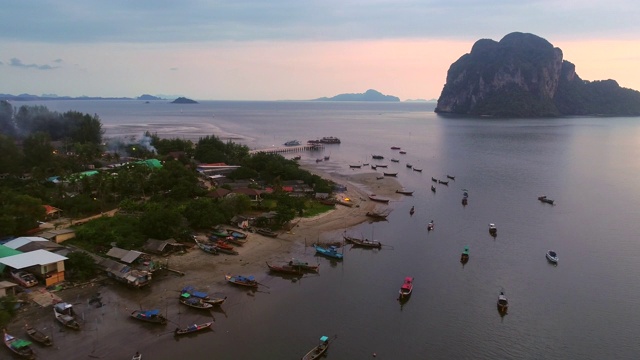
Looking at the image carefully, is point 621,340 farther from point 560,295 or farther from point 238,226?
point 238,226

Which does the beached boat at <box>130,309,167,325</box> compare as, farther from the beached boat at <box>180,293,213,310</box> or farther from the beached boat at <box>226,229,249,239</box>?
the beached boat at <box>226,229,249,239</box>

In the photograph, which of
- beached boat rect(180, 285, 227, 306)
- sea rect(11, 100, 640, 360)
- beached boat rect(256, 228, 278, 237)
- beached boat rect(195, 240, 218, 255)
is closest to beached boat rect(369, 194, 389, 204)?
sea rect(11, 100, 640, 360)

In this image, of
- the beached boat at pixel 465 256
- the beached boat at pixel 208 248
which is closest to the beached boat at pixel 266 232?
the beached boat at pixel 208 248

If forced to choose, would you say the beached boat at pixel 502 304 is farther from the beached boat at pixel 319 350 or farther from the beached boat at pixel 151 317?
the beached boat at pixel 151 317

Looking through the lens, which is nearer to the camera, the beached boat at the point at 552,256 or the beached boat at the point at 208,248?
the beached boat at the point at 208,248

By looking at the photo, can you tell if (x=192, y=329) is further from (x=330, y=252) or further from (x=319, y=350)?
(x=330, y=252)
